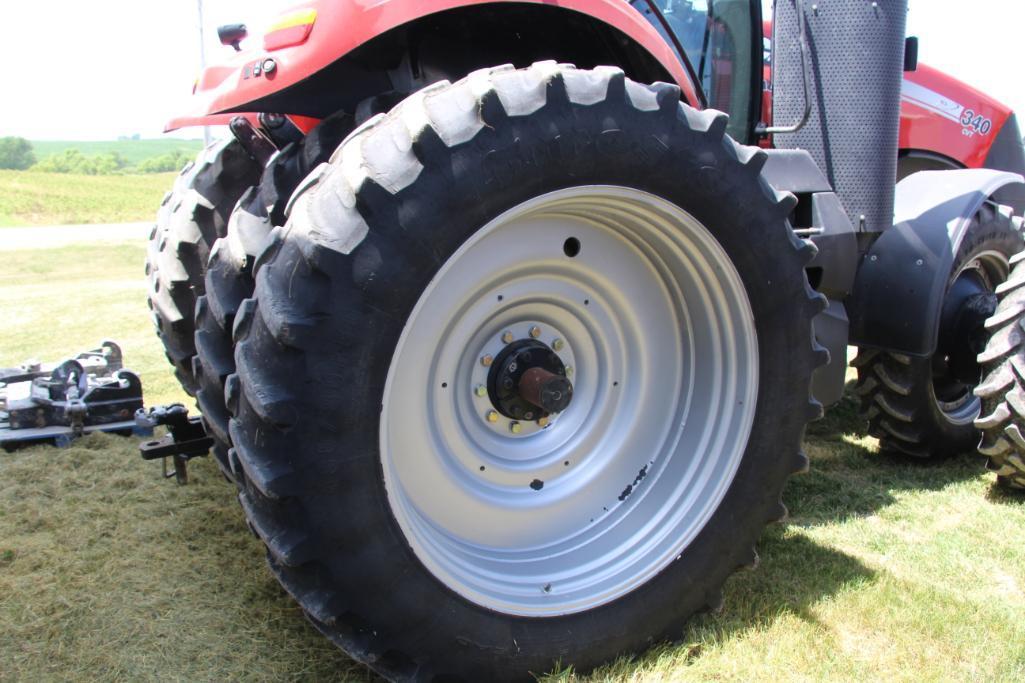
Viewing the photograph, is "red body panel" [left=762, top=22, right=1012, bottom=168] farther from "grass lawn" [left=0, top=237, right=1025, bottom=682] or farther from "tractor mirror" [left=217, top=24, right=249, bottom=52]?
"tractor mirror" [left=217, top=24, right=249, bottom=52]

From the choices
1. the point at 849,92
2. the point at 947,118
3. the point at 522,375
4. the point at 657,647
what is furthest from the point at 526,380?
the point at 947,118

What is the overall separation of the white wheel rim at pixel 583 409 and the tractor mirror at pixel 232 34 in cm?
154

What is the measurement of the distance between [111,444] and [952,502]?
3.37 metres

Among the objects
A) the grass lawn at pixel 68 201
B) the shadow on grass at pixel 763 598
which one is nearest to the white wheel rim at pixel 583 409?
the shadow on grass at pixel 763 598

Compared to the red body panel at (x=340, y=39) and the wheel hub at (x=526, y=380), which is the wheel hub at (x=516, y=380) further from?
the red body panel at (x=340, y=39)

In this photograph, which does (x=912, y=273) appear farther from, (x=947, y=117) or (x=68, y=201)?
(x=68, y=201)

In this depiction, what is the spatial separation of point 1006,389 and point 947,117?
2.32 metres

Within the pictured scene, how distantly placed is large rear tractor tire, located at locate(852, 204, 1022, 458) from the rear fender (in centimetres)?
11

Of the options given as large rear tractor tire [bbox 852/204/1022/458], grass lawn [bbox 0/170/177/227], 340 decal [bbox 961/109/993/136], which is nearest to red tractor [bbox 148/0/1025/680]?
large rear tractor tire [bbox 852/204/1022/458]

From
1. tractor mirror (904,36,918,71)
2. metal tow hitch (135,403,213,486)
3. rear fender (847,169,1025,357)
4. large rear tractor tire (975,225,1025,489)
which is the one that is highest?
tractor mirror (904,36,918,71)

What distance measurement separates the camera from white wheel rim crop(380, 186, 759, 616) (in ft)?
6.72

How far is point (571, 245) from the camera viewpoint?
87.8 inches

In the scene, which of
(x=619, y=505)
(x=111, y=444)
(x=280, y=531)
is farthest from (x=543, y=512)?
(x=111, y=444)

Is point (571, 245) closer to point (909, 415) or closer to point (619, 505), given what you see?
point (619, 505)
